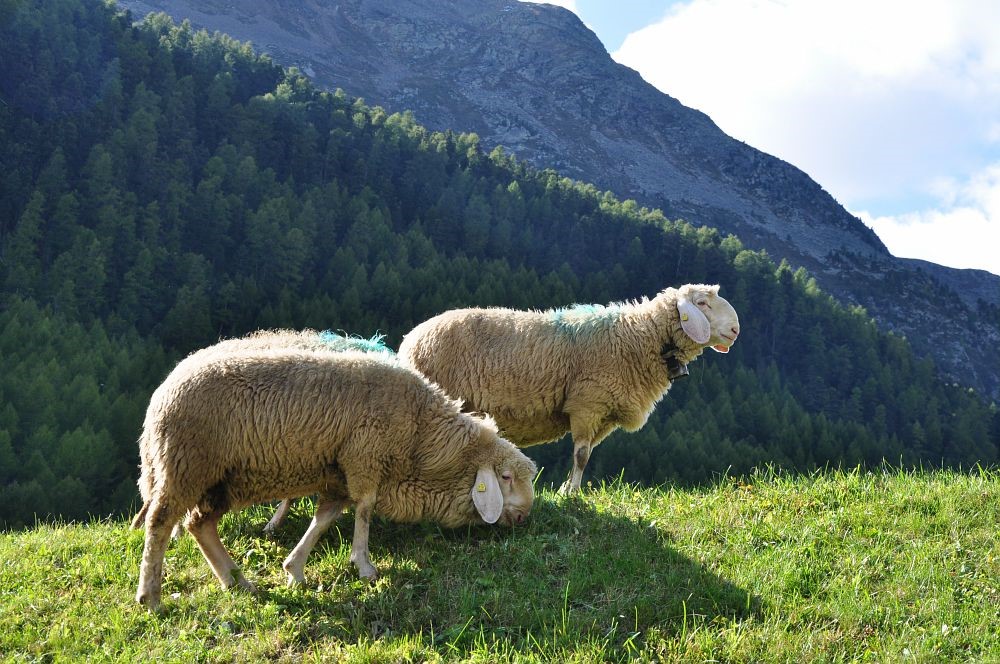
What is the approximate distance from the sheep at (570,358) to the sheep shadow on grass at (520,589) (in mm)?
2293

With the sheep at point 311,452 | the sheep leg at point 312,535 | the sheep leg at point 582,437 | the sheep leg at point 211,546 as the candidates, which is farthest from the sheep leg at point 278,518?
the sheep leg at point 582,437

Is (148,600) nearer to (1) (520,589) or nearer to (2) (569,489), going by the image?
(1) (520,589)

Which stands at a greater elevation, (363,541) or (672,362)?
(672,362)

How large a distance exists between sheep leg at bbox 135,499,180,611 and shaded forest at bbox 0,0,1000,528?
176 feet

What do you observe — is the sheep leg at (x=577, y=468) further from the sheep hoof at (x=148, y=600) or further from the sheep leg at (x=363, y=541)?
the sheep hoof at (x=148, y=600)

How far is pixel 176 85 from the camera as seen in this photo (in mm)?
124812

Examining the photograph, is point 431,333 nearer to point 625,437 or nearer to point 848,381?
point 625,437

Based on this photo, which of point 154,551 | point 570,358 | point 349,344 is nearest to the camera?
point 154,551

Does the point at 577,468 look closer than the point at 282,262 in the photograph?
Yes

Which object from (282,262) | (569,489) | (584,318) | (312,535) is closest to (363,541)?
(312,535)

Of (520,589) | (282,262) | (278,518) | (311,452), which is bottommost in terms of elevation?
(282,262)

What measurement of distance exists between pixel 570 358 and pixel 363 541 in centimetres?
393

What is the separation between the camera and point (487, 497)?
24.6 feet

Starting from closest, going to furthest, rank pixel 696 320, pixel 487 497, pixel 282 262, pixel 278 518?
pixel 487 497 < pixel 278 518 < pixel 696 320 < pixel 282 262
